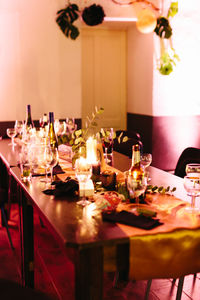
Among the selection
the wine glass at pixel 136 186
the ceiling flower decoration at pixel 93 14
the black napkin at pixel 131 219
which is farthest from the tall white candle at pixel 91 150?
the ceiling flower decoration at pixel 93 14

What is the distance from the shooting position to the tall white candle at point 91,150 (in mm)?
2230

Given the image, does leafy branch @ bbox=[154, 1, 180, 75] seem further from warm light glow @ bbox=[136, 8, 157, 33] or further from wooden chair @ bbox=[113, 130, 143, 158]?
wooden chair @ bbox=[113, 130, 143, 158]

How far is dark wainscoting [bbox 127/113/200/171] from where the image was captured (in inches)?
221

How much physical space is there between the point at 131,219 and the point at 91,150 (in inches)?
28.9

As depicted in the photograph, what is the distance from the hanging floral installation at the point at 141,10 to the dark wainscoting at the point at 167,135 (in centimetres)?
71

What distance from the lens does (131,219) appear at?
1.57 m

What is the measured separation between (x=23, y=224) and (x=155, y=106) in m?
3.55

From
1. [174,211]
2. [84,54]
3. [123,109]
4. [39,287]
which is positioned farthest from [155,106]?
[174,211]

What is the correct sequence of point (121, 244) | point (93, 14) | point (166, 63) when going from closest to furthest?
1. point (121, 244)
2. point (93, 14)
3. point (166, 63)

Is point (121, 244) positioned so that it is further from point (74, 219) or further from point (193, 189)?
point (193, 189)

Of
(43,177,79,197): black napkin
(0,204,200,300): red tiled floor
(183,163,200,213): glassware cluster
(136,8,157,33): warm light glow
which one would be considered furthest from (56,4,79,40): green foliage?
(183,163,200,213): glassware cluster

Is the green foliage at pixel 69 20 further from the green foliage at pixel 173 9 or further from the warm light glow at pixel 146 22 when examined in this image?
the green foliage at pixel 173 9

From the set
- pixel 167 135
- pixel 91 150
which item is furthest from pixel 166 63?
pixel 91 150

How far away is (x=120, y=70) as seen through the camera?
6.16m
